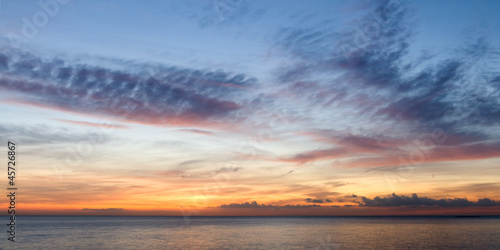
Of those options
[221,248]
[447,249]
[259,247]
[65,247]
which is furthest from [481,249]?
[65,247]

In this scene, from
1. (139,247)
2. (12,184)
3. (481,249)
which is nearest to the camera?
(12,184)

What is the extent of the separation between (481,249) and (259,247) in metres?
51.5

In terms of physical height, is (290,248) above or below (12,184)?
below

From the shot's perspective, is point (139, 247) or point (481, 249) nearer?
point (481, 249)

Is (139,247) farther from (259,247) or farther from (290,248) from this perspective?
(290,248)

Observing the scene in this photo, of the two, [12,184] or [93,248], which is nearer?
[12,184]

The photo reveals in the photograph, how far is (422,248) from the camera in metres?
86.9

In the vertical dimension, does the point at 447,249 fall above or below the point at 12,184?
below

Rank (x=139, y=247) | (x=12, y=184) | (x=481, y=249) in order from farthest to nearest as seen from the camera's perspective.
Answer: (x=139, y=247)
(x=481, y=249)
(x=12, y=184)

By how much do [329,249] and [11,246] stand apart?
76.4 m

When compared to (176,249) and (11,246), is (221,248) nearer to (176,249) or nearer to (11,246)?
(176,249)

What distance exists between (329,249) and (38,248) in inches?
2702

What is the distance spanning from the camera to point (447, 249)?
278 feet

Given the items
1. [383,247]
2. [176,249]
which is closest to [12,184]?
[176,249]
